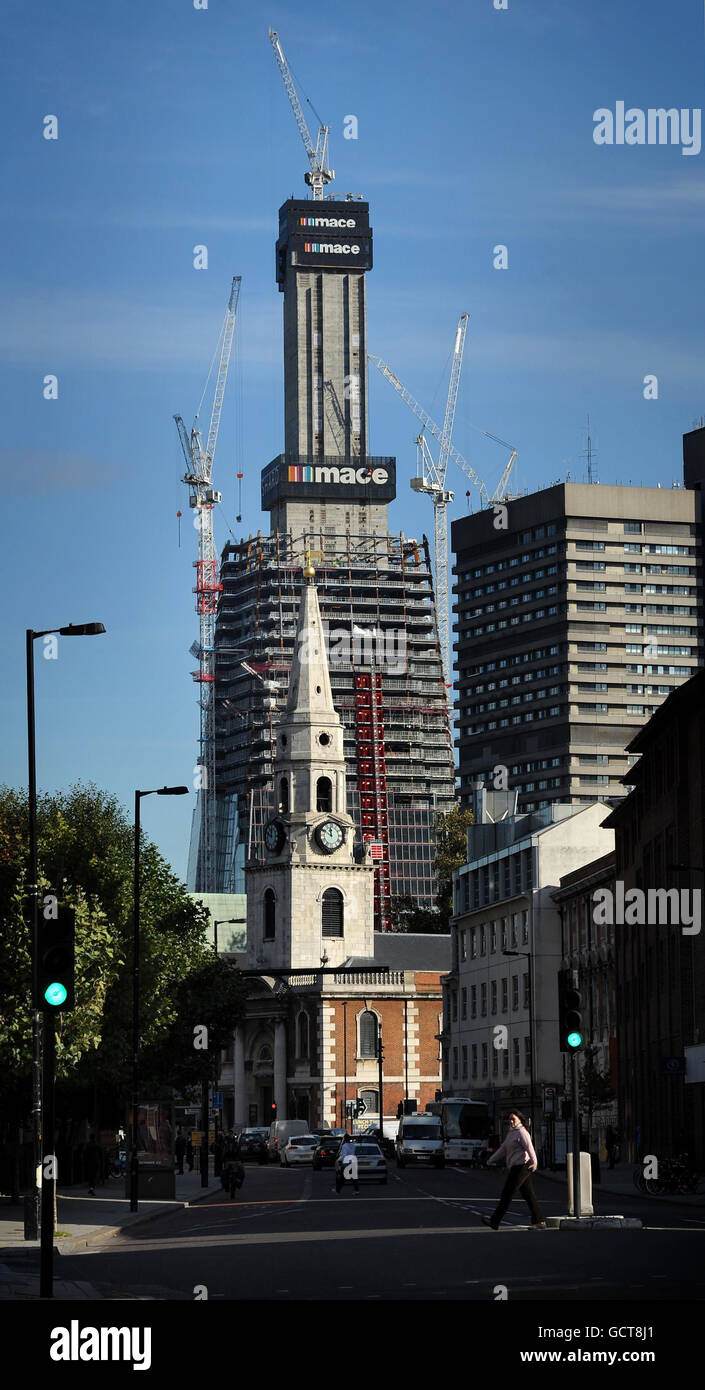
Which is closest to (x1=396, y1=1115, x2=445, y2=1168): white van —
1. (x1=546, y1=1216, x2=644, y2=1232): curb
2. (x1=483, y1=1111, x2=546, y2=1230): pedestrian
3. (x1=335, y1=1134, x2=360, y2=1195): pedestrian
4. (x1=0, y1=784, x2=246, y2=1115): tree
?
(x1=0, y1=784, x2=246, y2=1115): tree

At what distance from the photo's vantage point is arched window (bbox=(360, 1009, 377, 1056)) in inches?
6102

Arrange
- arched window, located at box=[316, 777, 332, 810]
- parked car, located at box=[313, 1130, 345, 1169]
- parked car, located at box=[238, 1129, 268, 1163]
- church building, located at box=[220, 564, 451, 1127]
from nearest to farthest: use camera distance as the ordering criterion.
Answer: parked car, located at box=[313, 1130, 345, 1169] → parked car, located at box=[238, 1129, 268, 1163] → church building, located at box=[220, 564, 451, 1127] → arched window, located at box=[316, 777, 332, 810]

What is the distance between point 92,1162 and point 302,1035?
93635 mm

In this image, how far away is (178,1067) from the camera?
86.2 m

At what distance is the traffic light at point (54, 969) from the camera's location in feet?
73.4

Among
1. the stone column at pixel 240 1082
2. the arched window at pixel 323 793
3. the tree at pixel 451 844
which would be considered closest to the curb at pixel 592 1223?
the arched window at pixel 323 793

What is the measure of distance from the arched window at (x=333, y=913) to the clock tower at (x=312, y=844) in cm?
7

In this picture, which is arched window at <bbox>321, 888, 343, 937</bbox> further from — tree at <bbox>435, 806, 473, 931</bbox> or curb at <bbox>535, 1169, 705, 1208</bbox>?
curb at <bbox>535, 1169, 705, 1208</bbox>

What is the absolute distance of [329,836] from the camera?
154125 millimetres

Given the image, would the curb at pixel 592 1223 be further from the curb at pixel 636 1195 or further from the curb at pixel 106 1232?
the curb at pixel 636 1195

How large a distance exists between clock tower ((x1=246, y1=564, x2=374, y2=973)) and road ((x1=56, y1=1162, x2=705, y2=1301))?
10390 cm
